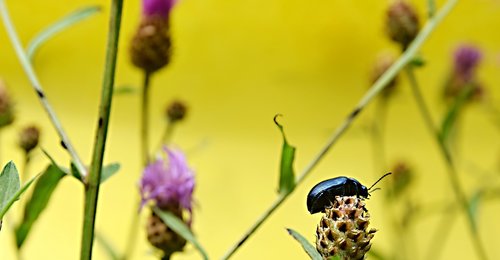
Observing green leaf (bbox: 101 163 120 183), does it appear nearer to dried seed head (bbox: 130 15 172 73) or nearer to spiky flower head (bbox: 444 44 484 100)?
dried seed head (bbox: 130 15 172 73)

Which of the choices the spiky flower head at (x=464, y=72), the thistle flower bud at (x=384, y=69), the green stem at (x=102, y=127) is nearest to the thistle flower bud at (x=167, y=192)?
the green stem at (x=102, y=127)

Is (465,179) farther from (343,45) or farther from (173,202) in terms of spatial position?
(173,202)

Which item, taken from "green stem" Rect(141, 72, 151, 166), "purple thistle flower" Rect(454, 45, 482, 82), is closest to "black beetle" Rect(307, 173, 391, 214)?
"green stem" Rect(141, 72, 151, 166)

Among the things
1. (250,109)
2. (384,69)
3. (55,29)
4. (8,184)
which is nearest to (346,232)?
(8,184)

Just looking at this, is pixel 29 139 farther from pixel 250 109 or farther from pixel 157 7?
pixel 250 109

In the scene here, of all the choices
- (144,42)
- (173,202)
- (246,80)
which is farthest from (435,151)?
(173,202)

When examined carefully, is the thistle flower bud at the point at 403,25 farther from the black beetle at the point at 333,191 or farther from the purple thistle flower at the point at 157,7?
the black beetle at the point at 333,191
